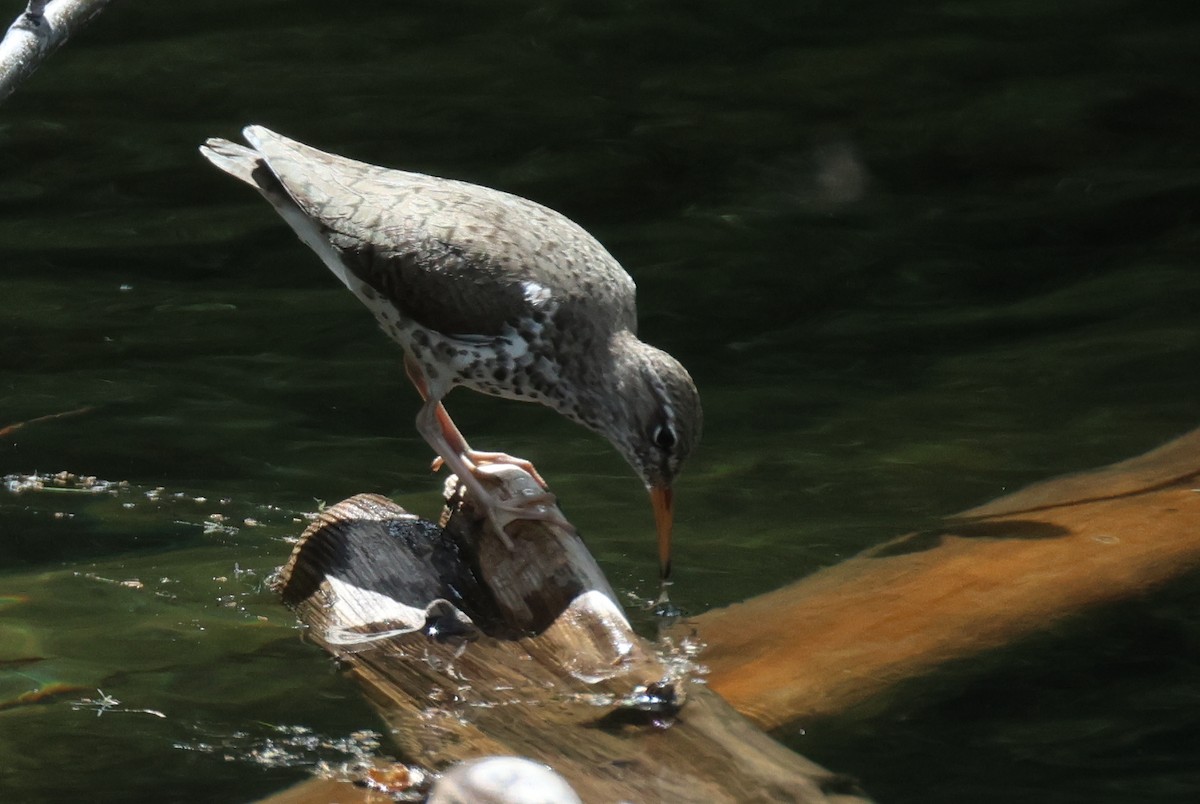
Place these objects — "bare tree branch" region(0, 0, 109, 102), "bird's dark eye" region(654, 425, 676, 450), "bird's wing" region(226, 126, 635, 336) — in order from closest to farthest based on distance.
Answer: "bare tree branch" region(0, 0, 109, 102)
"bird's dark eye" region(654, 425, 676, 450)
"bird's wing" region(226, 126, 635, 336)

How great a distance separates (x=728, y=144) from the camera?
1148cm

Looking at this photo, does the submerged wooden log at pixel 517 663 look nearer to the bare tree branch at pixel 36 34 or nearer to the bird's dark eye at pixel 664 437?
the bird's dark eye at pixel 664 437

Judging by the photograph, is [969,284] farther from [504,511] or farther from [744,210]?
[504,511]

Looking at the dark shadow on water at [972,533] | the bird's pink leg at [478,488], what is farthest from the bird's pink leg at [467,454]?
the dark shadow on water at [972,533]

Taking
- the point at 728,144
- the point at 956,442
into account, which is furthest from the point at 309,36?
the point at 956,442

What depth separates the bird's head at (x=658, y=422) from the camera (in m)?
5.36

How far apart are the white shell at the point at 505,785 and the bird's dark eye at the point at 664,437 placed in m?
1.88

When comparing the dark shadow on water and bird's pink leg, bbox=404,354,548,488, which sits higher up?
bird's pink leg, bbox=404,354,548,488

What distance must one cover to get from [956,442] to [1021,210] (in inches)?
141

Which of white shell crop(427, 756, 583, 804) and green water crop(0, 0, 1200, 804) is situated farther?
green water crop(0, 0, 1200, 804)

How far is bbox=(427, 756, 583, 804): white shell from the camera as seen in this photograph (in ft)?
11.5

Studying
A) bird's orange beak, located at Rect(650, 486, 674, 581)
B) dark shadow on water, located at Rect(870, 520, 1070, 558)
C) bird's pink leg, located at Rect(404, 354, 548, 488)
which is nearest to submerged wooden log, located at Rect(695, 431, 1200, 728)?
dark shadow on water, located at Rect(870, 520, 1070, 558)

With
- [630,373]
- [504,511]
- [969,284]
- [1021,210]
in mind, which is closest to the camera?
[504,511]

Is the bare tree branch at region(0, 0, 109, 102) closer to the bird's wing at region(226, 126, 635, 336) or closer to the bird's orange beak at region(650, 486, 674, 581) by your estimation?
the bird's wing at region(226, 126, 635, 336)
